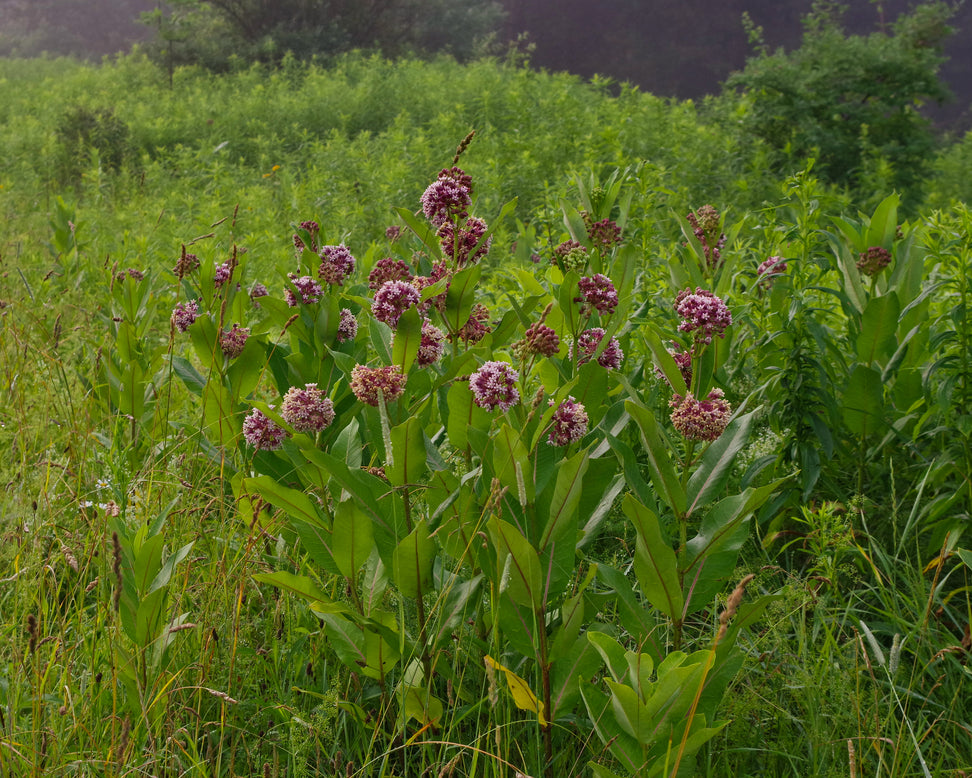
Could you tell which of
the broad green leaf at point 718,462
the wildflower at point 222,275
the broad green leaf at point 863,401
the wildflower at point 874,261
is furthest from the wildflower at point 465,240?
the wildflower at point 874,261

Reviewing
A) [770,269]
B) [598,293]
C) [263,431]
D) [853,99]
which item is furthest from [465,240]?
[853,99]

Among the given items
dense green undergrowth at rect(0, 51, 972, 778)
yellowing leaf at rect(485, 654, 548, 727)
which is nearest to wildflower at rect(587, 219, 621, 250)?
dense green undergrowth at rect(0, 51, 972, 778)

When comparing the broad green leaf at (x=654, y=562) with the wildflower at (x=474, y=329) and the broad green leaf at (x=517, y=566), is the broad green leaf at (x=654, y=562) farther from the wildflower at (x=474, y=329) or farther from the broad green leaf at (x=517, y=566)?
the wildflower at (x=474, y=329)

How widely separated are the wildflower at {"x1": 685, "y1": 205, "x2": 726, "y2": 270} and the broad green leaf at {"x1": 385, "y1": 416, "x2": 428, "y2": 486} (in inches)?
52.5

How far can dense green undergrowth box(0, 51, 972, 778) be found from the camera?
4.15 feet

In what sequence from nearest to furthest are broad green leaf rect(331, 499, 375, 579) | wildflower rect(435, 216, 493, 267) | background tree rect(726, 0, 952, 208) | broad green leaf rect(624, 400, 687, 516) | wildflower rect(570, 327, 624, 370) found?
broad green leaf rect(624, 400, 687, 516) → broad green leaf rect(331, 499, 375, 579) → wildflower rect(570, 327, 624, 370) → wildflower rect(435, 216, 493, 267) → background tree rect(726, 0, 952, 208)

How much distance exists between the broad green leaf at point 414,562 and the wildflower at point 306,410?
10.2 inches

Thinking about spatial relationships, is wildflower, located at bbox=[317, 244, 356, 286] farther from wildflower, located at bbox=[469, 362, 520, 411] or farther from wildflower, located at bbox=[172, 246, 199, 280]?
wildflower, located at bbox=[469, 362, 520, 411]

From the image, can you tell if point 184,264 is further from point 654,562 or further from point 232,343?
point 654,562

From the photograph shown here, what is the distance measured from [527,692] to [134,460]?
176cm

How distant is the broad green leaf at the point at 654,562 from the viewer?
1.18m

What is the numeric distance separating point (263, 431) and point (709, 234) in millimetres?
1488

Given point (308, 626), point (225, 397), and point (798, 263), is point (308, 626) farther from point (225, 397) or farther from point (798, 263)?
point (798, 263)

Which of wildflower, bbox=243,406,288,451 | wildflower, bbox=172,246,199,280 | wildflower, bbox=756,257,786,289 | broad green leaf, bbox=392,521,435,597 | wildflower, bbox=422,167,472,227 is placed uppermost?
wildflower, bbox=422,167,472,227
